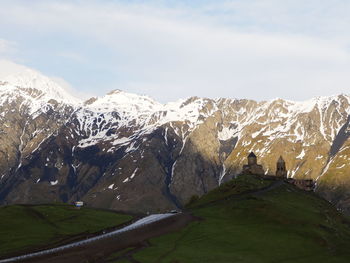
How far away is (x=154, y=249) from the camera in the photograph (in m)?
117

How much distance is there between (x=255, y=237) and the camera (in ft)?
427

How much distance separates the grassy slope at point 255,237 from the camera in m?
112

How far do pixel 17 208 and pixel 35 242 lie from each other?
5008cm

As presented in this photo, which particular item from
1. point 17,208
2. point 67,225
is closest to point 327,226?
point 67,225

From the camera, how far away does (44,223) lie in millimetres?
166750

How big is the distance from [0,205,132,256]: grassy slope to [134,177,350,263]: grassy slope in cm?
3277

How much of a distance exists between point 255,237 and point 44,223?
73.9 m

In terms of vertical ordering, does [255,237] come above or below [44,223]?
above

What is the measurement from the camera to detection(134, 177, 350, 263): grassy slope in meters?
112

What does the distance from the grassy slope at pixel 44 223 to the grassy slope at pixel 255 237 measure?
108 ft

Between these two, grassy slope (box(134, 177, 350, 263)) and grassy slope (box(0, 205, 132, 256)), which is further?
grassy slope (box(0, 205, 132, 256))

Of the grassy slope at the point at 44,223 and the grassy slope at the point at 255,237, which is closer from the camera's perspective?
the grassy slope at the point at 255,237

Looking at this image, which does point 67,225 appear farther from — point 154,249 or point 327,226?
point 327,226

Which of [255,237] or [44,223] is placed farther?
[44,223]
